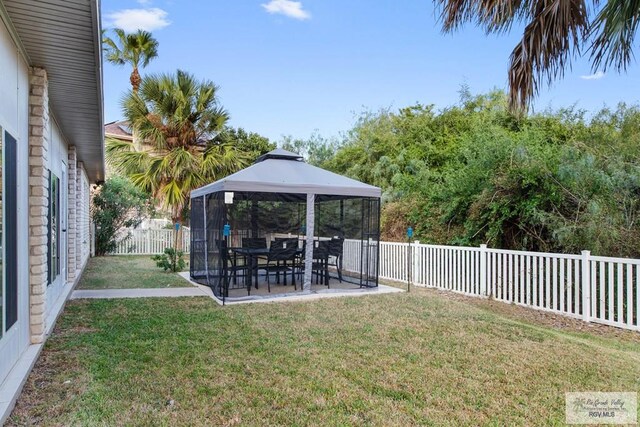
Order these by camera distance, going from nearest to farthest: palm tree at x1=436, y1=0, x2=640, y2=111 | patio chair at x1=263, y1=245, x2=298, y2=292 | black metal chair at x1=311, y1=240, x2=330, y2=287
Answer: palm tree at x1=436, y1=0, x2=640, y2=111 → patio chair at x1=263, y1=245, x2=298, y2=292 → black metal chair at x1=311, y1=240, x2=330, y2=287

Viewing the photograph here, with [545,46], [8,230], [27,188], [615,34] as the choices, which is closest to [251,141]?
[27,188]

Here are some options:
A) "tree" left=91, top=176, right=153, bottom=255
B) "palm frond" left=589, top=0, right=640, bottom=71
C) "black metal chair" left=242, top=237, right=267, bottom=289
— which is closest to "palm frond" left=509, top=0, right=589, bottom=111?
"palm frond" left=589, top=0, right=640, bottom=71

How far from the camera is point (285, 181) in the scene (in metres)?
7.54

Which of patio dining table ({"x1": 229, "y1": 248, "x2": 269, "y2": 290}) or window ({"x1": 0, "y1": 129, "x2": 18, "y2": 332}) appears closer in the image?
window ({"x1": 0, "y1": 129, "x2": 18, "y2": 332})

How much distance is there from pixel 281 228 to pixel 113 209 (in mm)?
8907

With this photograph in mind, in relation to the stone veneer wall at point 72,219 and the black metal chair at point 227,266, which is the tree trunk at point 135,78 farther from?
the black metal chair at point 227,266

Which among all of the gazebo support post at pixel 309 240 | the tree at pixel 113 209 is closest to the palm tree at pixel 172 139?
the tree at pixel 113 209

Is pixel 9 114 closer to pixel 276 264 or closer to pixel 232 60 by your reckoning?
pixel 276 264

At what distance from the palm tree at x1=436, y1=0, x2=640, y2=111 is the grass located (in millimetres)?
7181

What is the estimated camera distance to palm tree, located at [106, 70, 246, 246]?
1320cm

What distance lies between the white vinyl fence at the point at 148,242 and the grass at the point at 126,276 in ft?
9.84

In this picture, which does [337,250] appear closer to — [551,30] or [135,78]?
[551,30]

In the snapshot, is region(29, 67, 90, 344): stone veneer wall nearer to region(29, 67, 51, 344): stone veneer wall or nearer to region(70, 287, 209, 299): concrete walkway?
region(29, 67, 51, 344): stone veneer wall

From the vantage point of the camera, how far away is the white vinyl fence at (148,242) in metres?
16.2
